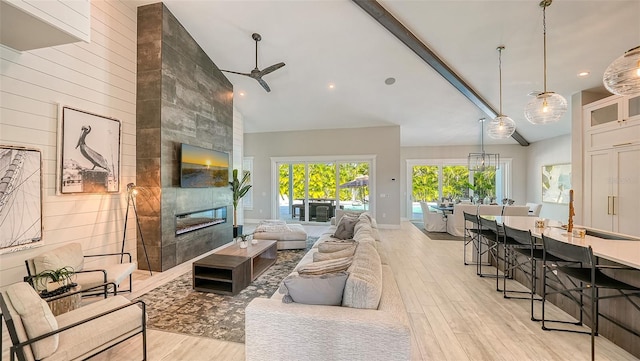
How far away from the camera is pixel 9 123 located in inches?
107

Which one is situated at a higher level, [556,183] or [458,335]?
[556,183]

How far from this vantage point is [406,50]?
4938 mm

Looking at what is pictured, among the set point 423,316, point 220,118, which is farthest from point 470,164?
point 220,118

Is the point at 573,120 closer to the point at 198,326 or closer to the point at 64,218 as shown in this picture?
the point at 198,326

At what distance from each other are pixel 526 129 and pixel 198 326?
968 centimetres

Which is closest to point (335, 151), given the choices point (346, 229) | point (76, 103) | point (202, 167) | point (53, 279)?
point (346, 229)

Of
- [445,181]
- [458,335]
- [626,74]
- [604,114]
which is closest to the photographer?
[626,74]

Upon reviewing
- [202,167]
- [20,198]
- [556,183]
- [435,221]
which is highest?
[202,167]

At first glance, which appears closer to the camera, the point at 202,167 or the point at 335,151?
the point at 202,167

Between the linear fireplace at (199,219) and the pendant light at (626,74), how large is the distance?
584 centimetres

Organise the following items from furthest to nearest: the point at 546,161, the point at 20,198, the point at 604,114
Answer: the point at 546,161
the point at 604,114
the point at 20,198

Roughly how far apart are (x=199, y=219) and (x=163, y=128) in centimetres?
193

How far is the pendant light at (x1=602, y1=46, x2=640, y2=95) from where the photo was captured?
2.15m

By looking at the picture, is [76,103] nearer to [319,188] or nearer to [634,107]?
[319,188]
